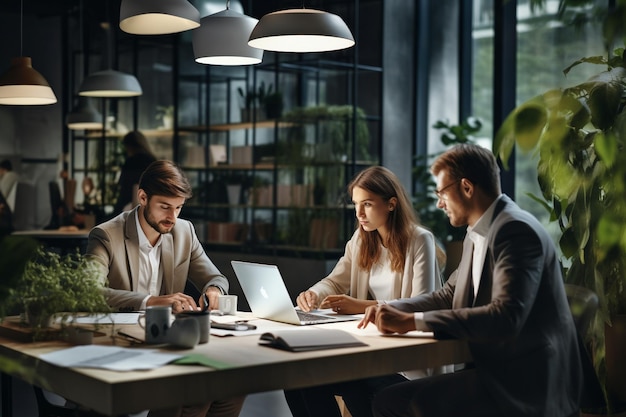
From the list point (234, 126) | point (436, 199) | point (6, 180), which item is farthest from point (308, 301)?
point (6, 180)

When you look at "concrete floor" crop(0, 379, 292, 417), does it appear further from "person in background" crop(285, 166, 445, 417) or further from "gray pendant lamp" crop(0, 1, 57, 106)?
"gray pendant lamp" crop(0, 1, 57, 106)

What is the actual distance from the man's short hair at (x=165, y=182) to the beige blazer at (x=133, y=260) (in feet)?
0.51

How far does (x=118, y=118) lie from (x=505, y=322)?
10404 mm

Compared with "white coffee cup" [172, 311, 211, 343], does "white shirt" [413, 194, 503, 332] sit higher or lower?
higher

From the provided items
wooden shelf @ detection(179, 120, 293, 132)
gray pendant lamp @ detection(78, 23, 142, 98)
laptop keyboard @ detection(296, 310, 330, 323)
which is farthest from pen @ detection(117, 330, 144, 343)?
wooden shelf @ detection(179, 120, 293, 132)

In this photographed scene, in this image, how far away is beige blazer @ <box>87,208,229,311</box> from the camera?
3.79 m

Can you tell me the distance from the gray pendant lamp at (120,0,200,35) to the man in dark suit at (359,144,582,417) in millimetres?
1447

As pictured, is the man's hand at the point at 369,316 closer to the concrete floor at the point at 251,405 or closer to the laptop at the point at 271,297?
the laptop at the point at 271,297

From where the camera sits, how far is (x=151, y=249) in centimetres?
404

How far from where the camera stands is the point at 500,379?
286 cm

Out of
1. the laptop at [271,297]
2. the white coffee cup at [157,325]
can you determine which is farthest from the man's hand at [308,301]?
the white coffee cup at [157,325]

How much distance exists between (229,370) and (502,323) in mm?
920

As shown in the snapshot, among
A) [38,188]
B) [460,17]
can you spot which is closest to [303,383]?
[460,17]

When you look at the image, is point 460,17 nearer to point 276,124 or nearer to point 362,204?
point 276,124
